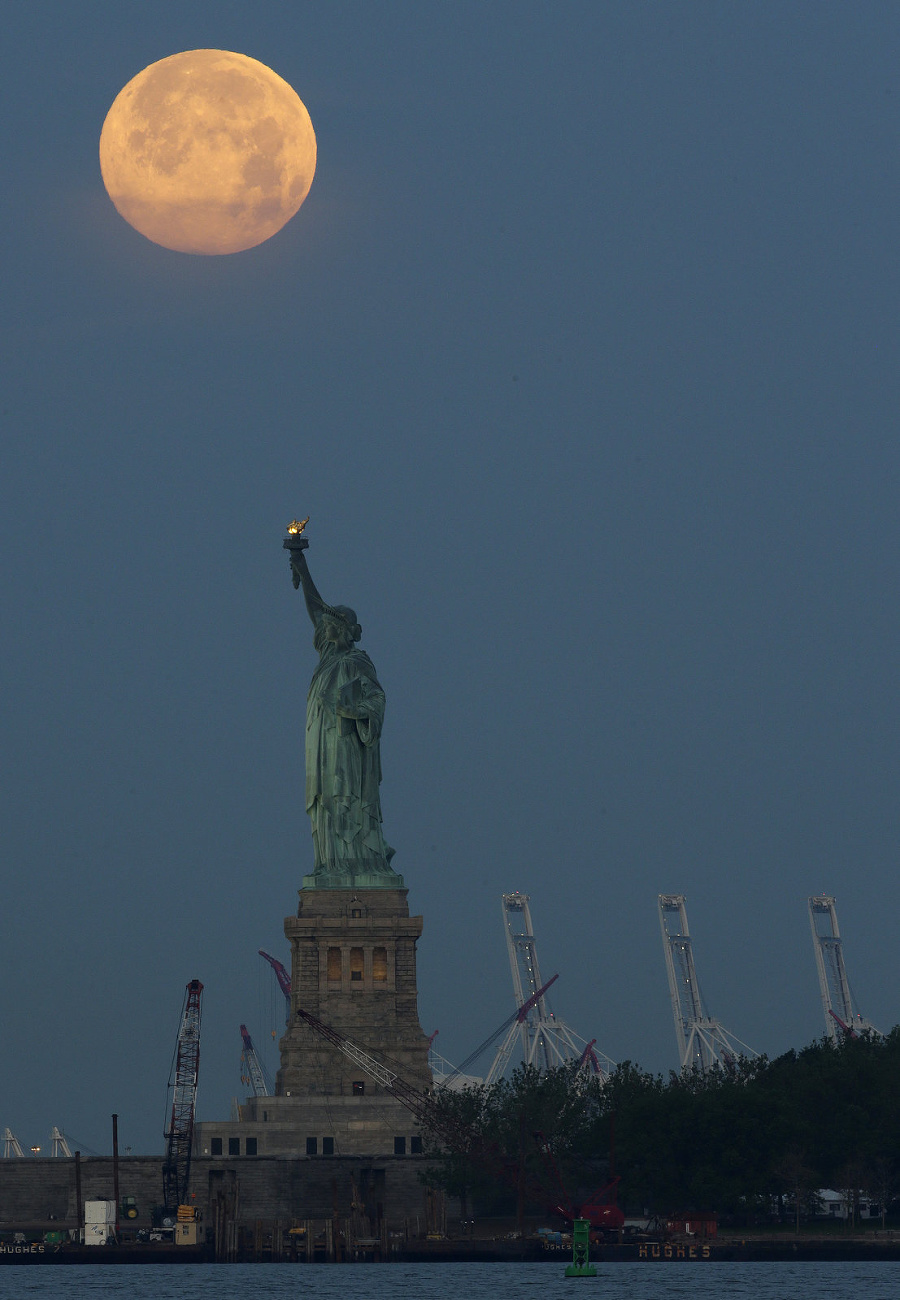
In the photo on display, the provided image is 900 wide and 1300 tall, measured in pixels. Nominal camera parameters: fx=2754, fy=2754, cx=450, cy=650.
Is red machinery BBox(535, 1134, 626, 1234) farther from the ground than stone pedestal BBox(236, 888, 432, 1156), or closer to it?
closer to it

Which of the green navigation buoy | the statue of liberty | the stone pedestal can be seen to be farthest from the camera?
the statue of liberty

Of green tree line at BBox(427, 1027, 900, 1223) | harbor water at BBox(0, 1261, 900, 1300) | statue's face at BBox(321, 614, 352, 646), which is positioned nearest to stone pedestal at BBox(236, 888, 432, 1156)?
green tree line at BBox(427, 1027, 900, 1223)

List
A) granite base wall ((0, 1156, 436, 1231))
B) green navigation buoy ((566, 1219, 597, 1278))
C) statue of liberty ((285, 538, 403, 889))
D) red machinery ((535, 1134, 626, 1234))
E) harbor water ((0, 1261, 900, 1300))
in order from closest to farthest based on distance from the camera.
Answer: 1. harbor water ((0, 1261, 900, 1300))
2. green navigation buoy ((566, 1219, 597, 1278))
3. red machinery ((535, 1134, 626, 1234))
4. granite base wall ((0, 1156, 436, 1231))
5. statue of liberty ((285, 538, 403, 889))

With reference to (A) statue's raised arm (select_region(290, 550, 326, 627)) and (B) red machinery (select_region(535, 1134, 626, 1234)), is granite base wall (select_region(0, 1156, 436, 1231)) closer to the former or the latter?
(B) red machinery (select_region(535, 1134, 626, 1234))

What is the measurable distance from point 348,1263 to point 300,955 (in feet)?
75.3

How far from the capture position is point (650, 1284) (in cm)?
11381

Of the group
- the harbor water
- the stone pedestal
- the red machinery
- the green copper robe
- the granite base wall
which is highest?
the green copper robe

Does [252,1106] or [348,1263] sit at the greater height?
[252,1106]

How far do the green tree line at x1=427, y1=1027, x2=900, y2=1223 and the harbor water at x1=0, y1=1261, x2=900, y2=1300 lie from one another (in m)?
4.04

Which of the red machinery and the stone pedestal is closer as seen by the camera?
the red machinery

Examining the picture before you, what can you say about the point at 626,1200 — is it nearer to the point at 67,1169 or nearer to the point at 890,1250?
the point at 890,1250

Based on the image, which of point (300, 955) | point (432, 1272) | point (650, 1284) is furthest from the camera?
point (300, 955)

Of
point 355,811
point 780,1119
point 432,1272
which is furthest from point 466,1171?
point 355,811

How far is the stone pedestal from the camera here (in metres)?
139
